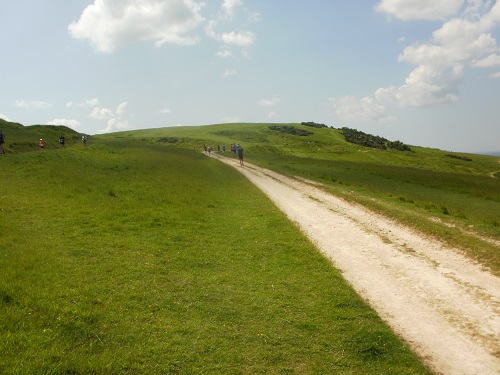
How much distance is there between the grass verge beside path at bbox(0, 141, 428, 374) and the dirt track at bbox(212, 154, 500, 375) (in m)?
0.63

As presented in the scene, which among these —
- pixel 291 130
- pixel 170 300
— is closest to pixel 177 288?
pixel 170 300

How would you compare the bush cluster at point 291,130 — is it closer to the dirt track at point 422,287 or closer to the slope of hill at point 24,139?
the slope of hill at point 24,139

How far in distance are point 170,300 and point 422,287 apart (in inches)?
298

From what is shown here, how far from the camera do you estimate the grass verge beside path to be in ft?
22.4

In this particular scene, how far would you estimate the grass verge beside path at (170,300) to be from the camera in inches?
269

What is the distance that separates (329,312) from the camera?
8.93 metres

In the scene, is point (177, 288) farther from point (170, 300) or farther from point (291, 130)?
point (291, 130)

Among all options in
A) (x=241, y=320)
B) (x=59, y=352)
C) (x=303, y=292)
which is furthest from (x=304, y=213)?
(x=59, y=352)

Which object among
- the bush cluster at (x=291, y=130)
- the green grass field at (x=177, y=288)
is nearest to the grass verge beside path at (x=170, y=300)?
the green grass field at (x=177, y=288)

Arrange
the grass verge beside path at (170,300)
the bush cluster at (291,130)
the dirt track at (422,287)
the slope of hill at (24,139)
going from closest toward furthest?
the grass verge beside path at (170,300) → the dirt track at (422,287) → the slope of hill at (24,139) → the bush cluster at (291,130)

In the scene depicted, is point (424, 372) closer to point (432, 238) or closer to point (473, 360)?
point (473, 360)

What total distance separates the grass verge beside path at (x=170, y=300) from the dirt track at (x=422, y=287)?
0.63 metres

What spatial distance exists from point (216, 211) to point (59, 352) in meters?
15.1

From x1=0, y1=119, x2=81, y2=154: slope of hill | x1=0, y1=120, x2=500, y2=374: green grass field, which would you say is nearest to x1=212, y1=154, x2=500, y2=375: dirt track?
x1=0, y1=120, x2=500, y2=374: green grass field
